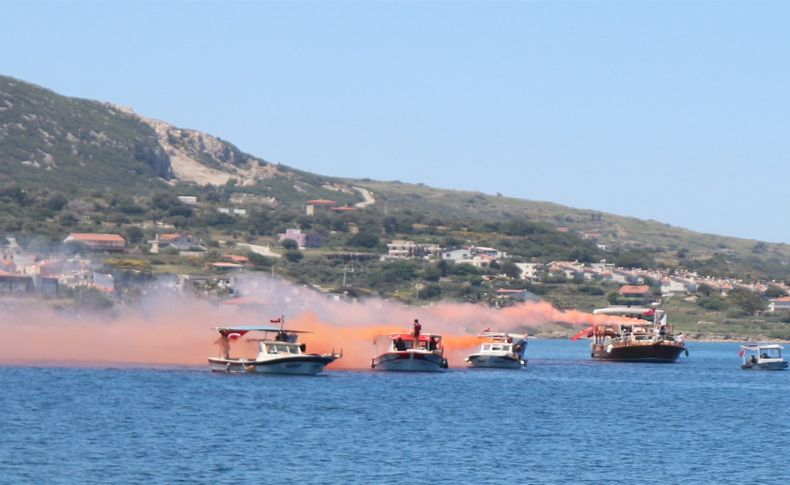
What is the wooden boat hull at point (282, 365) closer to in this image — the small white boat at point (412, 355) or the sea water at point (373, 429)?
the sea water at point (373, 429)

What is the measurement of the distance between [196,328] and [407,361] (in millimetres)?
22006

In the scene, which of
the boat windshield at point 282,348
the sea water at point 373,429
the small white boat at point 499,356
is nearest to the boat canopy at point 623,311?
the small white boat at point 499,356

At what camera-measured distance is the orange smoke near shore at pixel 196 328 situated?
11519 centimetres

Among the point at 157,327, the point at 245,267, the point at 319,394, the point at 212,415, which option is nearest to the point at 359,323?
the point at 157,327

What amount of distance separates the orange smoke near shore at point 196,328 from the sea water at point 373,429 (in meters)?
11.6

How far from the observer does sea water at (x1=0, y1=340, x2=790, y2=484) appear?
57469 millimetres

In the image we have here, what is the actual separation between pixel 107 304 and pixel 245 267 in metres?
45.3

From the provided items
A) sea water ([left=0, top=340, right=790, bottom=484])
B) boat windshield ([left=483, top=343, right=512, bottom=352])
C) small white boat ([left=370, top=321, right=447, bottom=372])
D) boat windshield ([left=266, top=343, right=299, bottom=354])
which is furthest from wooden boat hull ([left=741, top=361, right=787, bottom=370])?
boat windshield ([left=266, top=343, right=299, bottom=354])

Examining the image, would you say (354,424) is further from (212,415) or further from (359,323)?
(359,323)

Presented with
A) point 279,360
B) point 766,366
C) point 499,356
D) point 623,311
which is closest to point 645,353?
point 766,366

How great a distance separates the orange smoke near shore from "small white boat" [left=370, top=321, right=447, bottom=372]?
5415 millimetres

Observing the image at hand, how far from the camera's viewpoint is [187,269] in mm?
187625

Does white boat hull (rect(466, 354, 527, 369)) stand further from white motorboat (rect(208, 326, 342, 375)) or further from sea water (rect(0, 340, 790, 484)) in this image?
white motorboat (rect(208, 326, 342, 375))

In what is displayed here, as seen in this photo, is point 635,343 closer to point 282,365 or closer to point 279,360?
point 282,365
